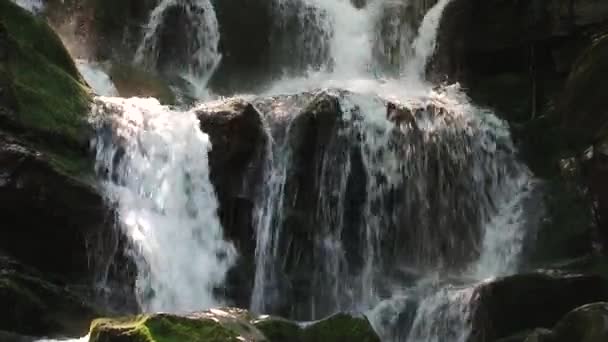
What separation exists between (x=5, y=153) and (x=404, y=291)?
241 inches

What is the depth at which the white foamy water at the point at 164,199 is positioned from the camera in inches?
500

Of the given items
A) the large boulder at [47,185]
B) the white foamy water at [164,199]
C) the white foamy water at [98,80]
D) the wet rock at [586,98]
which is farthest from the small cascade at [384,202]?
the white foamy water at [98,80]

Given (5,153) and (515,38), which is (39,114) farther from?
(515,38)

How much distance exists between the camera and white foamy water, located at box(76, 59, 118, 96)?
54.1 ft

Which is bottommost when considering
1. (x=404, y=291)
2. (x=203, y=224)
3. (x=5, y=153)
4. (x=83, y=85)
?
(x=404, y=291)

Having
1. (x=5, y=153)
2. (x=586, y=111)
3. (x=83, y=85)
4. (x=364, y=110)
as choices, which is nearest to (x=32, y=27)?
(x=83, y=85)

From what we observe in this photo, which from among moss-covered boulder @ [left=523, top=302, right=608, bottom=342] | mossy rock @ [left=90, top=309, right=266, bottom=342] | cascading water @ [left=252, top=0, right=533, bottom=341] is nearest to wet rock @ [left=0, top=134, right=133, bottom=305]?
cascading water @ [left=252, top=0, right=533, bottom=341]

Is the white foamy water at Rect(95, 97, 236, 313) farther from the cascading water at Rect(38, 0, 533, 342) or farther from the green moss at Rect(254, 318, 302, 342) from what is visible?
the green moss at Rect(254, 318, 302, 342)

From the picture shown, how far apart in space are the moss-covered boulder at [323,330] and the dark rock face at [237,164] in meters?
3.75

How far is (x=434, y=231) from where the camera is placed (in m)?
15.2

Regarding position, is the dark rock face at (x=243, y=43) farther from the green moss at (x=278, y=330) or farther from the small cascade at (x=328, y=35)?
the green moss at (x=278, y=330)

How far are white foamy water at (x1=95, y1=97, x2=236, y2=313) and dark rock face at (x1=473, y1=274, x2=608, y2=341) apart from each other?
3944mm

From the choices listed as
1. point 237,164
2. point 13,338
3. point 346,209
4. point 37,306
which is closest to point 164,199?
point 237,164

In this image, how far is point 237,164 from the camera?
14.2m
